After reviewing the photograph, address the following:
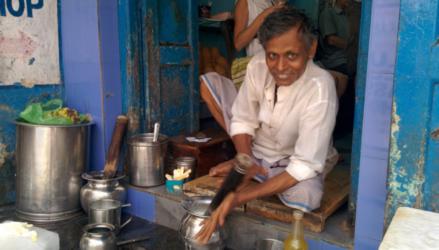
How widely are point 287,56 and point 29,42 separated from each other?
216 centimetres

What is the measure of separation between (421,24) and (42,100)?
9.51ft

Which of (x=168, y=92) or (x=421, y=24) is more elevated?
(x=421, y=24)

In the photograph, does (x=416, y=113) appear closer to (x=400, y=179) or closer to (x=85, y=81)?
(x=400, y=179)

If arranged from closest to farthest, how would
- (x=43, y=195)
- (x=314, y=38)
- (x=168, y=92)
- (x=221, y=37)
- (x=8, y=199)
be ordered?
(x=314, y=38) < (x=43, y=195) < (x=8, y=199) < (x=168, y=92) < (x=221, y=37)

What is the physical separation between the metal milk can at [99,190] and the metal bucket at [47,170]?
0.56 ft

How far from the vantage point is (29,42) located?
3154 millimetres

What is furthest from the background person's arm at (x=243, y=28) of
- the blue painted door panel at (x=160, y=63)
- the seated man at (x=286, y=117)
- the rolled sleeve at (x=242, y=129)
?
the rolled sleeve at (x=242, y=129)

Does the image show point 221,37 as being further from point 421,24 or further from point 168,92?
point 421,24

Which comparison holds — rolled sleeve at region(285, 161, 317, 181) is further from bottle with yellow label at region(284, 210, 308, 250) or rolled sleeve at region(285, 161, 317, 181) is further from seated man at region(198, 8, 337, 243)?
bottle with yellow label at region(284, 210, 308, 250)

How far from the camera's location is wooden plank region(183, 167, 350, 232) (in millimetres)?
2258

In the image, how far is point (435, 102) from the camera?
1.51 m

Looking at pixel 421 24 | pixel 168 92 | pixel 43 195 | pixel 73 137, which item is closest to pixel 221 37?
pixel 168 92

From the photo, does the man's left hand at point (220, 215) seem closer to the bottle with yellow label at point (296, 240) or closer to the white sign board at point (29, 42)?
the bottle with yellow label at point (296, 240)

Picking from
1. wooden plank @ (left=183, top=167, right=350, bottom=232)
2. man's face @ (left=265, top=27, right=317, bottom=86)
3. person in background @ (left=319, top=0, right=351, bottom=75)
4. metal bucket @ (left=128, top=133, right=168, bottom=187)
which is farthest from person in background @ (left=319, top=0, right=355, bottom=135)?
metal bucket @ (left=128, top=133, right=168, bottom=187)
